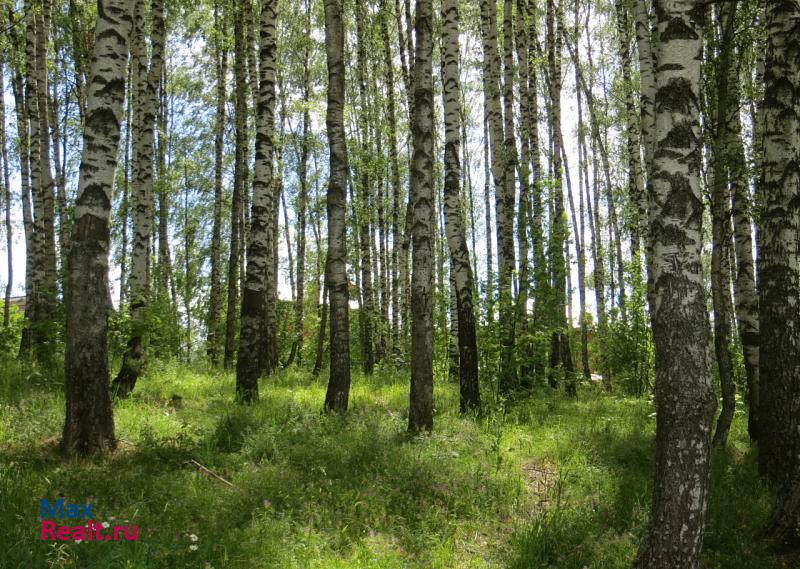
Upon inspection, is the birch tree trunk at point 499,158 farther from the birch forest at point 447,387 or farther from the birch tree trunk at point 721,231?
the birch tree trunk at point 721,231

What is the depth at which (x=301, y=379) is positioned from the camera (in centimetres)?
1213

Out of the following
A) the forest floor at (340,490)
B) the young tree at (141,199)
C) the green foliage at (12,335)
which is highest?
the young tree at (141,199)

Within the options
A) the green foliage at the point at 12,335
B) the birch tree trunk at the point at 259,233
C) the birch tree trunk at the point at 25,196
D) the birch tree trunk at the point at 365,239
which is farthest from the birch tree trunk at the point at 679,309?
the green foliage at the point at 12,335

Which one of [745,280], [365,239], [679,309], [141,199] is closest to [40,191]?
[141,199]

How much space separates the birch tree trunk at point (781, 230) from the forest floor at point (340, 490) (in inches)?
42.0

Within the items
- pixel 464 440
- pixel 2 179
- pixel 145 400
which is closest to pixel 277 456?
pixel 464 440

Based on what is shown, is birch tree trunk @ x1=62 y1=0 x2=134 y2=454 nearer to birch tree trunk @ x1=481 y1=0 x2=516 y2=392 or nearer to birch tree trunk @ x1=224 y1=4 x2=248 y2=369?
birch tree trunk @ x1=224 y1=4 x2=248 y2=369

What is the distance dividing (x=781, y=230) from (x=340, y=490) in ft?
18.6

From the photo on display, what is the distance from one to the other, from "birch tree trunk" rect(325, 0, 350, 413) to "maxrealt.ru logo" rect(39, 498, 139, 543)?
4.18 m

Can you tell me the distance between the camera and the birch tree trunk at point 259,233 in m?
8.73

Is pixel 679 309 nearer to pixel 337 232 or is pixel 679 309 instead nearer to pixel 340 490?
pixel 340 490

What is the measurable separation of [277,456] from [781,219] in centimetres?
637

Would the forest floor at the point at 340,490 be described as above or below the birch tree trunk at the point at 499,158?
below

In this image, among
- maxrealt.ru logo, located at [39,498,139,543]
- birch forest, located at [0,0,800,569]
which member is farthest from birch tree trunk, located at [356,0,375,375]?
maxrealt.ru logo, located at [39,498,139,543]
